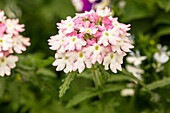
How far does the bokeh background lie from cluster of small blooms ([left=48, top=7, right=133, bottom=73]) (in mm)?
273

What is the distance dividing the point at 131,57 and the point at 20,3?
70.9 inches

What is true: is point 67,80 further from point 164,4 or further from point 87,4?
point 164,4

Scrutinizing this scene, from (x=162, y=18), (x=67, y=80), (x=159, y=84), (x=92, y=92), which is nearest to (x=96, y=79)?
(x=92, y=92)

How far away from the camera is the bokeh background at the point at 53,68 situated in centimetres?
245

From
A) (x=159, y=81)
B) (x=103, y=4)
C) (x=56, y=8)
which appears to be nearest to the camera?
(x=159, y=81)

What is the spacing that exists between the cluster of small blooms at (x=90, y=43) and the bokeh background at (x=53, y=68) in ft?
0.90

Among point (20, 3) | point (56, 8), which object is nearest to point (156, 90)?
point (56, 8)

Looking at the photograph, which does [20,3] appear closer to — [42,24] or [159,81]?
[42,24]

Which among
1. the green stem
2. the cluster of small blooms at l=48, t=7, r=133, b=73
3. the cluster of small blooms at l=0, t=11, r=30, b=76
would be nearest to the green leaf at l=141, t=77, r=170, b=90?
the green stem

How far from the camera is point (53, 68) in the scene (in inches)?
139

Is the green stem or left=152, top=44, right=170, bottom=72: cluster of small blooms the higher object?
left=152, top=44, right=170, bottom=72: cluster of small blooms

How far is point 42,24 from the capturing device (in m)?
3.92

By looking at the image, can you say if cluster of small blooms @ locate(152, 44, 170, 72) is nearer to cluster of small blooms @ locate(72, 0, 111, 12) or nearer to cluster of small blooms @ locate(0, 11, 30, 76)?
cluster of small blooms @ locate(72, 0, 111, 12)

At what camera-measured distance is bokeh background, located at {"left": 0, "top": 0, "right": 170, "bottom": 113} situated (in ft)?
8.04
